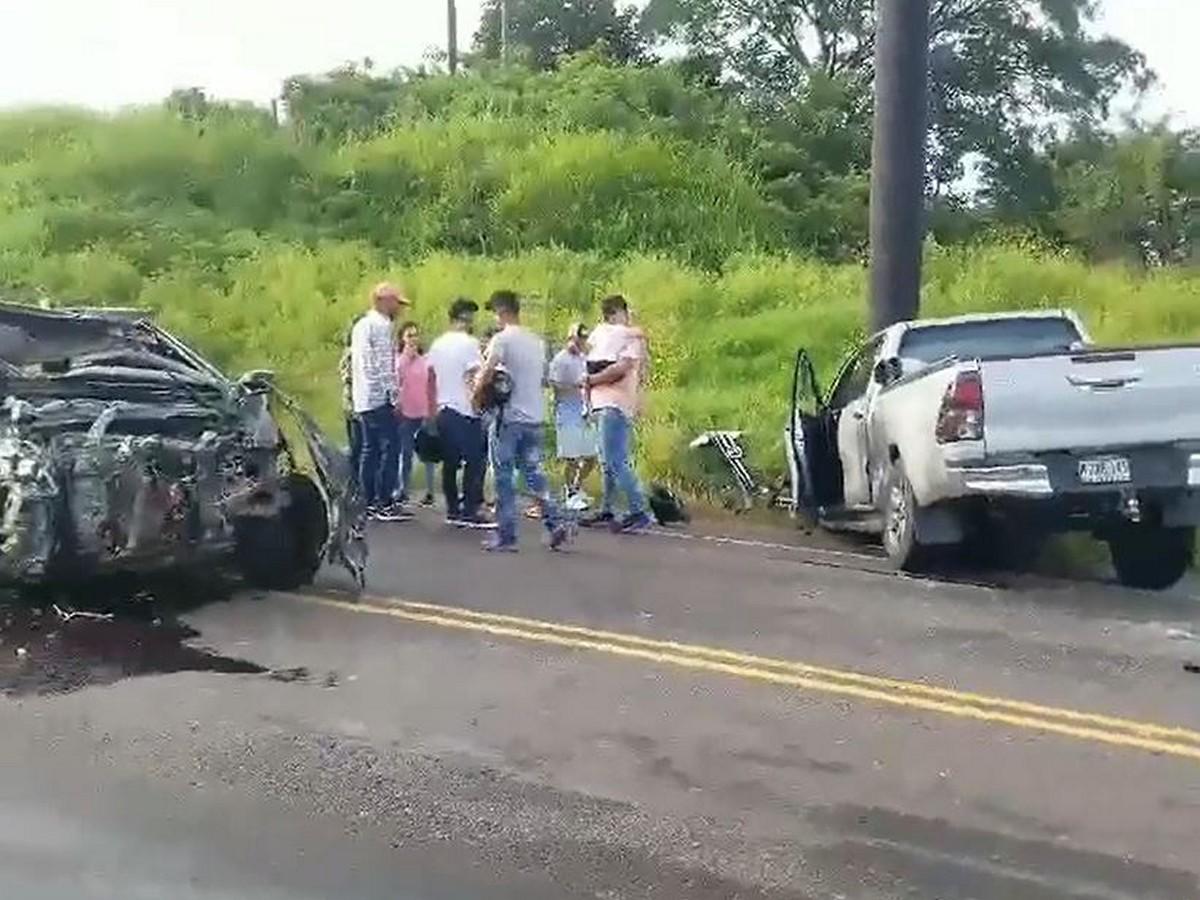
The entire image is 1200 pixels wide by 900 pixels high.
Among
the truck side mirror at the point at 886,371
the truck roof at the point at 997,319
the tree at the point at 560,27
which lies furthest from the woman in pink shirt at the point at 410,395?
the tree at the point at 560,27

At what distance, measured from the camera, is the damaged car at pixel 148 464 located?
858 centimetres

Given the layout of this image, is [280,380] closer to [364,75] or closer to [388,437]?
[388,437]

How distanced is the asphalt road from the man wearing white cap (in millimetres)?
3360

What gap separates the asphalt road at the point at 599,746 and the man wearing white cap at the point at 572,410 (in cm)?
336

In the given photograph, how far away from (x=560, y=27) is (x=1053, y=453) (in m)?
41.6

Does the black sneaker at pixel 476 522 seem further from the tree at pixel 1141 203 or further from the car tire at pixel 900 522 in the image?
the tree at pixel 1141 203

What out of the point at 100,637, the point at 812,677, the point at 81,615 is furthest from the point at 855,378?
the point at 100,637

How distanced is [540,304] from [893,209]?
8.68 metres

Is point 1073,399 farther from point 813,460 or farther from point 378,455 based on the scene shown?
point 378,455

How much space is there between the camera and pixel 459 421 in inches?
495

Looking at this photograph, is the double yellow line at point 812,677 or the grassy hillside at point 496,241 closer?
the double yellow line at point 812,677

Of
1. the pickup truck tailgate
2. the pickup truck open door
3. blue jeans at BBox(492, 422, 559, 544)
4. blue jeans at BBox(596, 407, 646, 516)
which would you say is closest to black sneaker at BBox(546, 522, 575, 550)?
blue jeans at BBox(492, 422, 559, 544)

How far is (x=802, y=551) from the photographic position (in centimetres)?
1218

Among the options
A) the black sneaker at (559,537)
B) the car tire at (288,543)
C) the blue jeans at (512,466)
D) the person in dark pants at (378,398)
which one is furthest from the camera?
the person in dark pants at (378,398)
